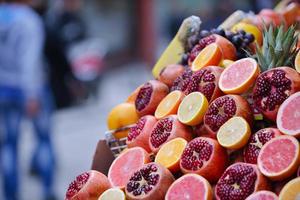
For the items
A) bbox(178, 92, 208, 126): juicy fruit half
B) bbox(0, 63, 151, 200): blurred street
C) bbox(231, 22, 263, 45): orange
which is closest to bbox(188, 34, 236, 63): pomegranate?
bbox(231, 22, 263, 45): orange

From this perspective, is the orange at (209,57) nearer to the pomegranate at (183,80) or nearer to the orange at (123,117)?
the pomegranate at (183,80)

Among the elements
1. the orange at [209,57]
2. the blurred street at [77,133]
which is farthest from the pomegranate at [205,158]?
the blurred street at [77,133]

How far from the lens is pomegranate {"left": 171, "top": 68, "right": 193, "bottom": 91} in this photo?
2375mm

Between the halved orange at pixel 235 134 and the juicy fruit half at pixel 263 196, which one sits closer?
the juicy fruit half at pixel 263 196

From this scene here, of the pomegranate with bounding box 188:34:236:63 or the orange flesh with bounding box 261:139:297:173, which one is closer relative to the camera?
the orange flesh with bounding box 261:139:297:173

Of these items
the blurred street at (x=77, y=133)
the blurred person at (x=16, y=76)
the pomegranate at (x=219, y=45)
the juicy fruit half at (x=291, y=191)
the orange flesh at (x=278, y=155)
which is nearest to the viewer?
the juicy fruit half at (x=291, y=191)

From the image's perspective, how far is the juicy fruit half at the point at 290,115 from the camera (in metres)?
1.89

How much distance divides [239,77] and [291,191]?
0.57 m

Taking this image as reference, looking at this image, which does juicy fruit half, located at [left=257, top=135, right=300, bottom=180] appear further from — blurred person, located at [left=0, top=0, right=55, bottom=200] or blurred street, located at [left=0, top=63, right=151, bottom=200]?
blurred street, located at [left=0, top=63, right=151, bottom=200]

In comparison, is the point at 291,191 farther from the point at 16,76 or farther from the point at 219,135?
the point at 16,76

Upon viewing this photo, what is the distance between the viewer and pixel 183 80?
2.44m

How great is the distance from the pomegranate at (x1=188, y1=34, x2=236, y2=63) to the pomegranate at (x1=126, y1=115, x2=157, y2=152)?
1.31 feet

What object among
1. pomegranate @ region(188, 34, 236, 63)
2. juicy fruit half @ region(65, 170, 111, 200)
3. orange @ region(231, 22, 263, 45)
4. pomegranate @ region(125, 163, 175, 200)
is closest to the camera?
pomegranate @ region(125, 163, 175, 200)

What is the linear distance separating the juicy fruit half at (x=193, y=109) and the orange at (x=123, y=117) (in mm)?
464
